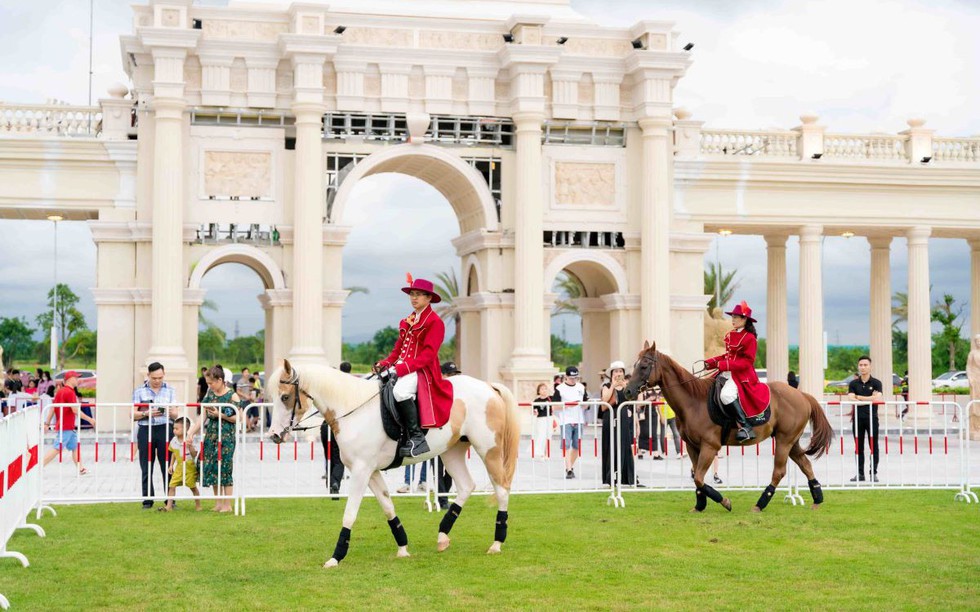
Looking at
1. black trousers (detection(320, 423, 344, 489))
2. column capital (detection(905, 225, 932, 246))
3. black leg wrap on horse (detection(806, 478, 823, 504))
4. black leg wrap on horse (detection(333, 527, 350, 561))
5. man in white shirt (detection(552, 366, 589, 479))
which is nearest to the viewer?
black leg wrap on horse (detection(333, 527, 350, 561))

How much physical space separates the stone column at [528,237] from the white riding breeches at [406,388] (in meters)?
16.5

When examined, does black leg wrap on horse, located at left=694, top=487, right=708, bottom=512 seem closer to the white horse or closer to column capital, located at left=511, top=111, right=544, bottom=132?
the white horse

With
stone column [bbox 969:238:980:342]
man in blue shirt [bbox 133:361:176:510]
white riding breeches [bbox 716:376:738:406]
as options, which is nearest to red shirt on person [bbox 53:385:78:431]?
man in blue shirt [bbox 133:361:176:510]

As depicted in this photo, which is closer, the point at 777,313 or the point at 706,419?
the point at 706,419

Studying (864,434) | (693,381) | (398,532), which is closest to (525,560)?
(398,532)

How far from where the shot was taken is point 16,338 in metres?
75.4

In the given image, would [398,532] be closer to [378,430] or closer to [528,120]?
[378,430]

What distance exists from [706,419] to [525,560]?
4173mm

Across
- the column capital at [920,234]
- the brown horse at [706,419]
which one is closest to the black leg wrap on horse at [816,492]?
the brown horse at [706,419]

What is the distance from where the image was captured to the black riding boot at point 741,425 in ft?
47.5

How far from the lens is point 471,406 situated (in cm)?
1182

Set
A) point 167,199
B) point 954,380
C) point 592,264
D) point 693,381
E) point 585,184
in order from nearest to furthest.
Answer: point 693,381
point 167,199
point 585,184
point 592,264
point 954,380

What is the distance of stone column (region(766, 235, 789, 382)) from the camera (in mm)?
33688

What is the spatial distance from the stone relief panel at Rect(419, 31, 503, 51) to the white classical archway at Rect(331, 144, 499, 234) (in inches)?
88.1
